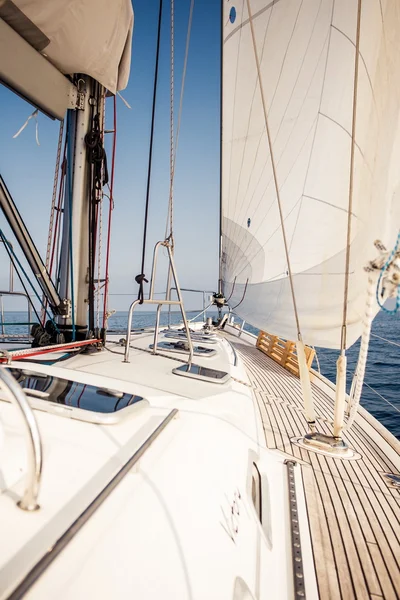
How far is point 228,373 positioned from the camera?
2486 mm

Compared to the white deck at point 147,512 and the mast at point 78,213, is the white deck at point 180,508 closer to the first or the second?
the white deck at point 147,512

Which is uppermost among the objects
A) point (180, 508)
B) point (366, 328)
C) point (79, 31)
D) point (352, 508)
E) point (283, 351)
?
point (79, 31)

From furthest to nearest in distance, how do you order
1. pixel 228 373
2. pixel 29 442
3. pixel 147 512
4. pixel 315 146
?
1. pixel 315 146
2. pixel 228 373
3. pixel 147 512
4. pixel 29 442

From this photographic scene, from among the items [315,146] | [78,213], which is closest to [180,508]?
[78,213]

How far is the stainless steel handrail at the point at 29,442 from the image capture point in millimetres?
650

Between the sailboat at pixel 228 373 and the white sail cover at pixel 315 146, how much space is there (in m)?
0.02

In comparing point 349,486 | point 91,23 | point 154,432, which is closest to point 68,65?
point 91,23

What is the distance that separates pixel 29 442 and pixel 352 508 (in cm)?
217

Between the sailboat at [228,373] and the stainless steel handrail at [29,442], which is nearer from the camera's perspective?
the stainless steel handrail at [29,442]

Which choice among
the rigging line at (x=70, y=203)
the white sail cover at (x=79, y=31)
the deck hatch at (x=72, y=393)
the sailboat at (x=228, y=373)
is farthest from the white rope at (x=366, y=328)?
the white sail cover at (x=79, y=31)

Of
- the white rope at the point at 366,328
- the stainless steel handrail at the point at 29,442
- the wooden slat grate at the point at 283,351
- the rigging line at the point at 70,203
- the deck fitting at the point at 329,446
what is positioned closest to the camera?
the stainless steel handrail at the point at 29,442

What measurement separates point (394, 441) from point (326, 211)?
7.37ft

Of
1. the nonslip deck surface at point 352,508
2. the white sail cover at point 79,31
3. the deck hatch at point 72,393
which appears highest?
the white sail cover at point 79,31

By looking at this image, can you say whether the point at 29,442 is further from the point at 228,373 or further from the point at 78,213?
the point at 78,213
